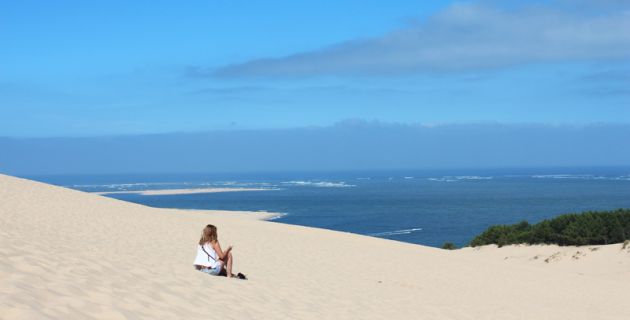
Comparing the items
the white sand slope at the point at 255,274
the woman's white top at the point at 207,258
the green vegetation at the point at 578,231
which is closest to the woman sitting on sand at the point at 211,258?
the woman's white top at the point at 207,258

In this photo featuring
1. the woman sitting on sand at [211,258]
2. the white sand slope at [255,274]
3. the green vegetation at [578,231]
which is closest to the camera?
the white sand slope at [255,274]

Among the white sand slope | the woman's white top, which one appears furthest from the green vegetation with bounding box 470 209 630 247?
the woman's white top

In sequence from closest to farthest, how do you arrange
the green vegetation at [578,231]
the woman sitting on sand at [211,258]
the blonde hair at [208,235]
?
the woman sitting on sand at [211,258] < the blonde hair at [208,235] < the green vegetation at [578,231]

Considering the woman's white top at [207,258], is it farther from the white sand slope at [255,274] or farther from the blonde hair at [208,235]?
the white sand slope at [255,274]

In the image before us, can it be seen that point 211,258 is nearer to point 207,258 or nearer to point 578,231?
point 207,258

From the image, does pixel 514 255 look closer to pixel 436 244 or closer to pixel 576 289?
pixel 576 289

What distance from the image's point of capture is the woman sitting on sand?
38.8ft

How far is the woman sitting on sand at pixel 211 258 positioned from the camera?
1184cm

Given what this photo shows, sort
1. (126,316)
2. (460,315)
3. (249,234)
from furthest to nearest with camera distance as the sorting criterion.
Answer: (249,234)
(460,315)
(126,316)

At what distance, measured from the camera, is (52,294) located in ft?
22.8

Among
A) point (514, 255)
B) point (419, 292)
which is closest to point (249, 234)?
point (419, 292)

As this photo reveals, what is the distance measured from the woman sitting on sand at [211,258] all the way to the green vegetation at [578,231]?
22.7 metres

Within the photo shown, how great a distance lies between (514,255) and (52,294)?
2629cm

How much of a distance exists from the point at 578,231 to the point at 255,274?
21483 mm
